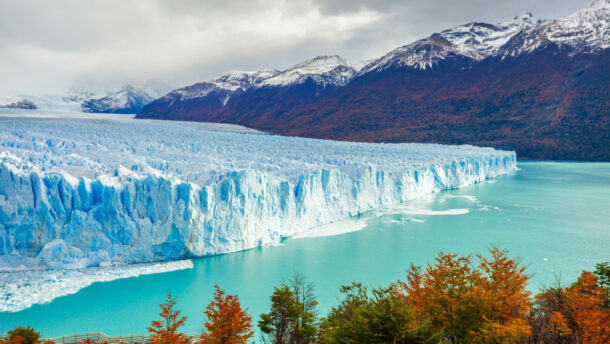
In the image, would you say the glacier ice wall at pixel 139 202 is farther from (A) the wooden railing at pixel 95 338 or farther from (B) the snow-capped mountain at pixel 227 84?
(B) the snow-capped mountain at pixel 227 84

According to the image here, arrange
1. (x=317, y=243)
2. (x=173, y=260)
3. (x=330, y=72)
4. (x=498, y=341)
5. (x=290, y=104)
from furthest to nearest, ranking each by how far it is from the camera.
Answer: (x=330, y=72) < (x=290, y=104) < (x=317, y=243) < (x=173, y=260) < (x=498, y=341)

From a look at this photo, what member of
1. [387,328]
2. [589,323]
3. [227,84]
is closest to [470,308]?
[589,323]

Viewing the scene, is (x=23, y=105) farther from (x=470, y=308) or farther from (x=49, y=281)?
(x=470, y=308)

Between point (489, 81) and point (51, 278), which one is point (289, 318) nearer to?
point (51, 278)

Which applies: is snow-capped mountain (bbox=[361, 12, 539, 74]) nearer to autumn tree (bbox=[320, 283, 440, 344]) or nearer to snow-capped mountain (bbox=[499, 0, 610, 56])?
snow-capped mountain (bbox=[499, 0, 610, 56])

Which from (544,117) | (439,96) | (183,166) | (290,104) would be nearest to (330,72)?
(290,104)

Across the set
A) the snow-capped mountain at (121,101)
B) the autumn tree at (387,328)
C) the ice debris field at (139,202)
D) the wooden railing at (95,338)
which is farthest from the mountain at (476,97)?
the autumn tree at (387,328)
